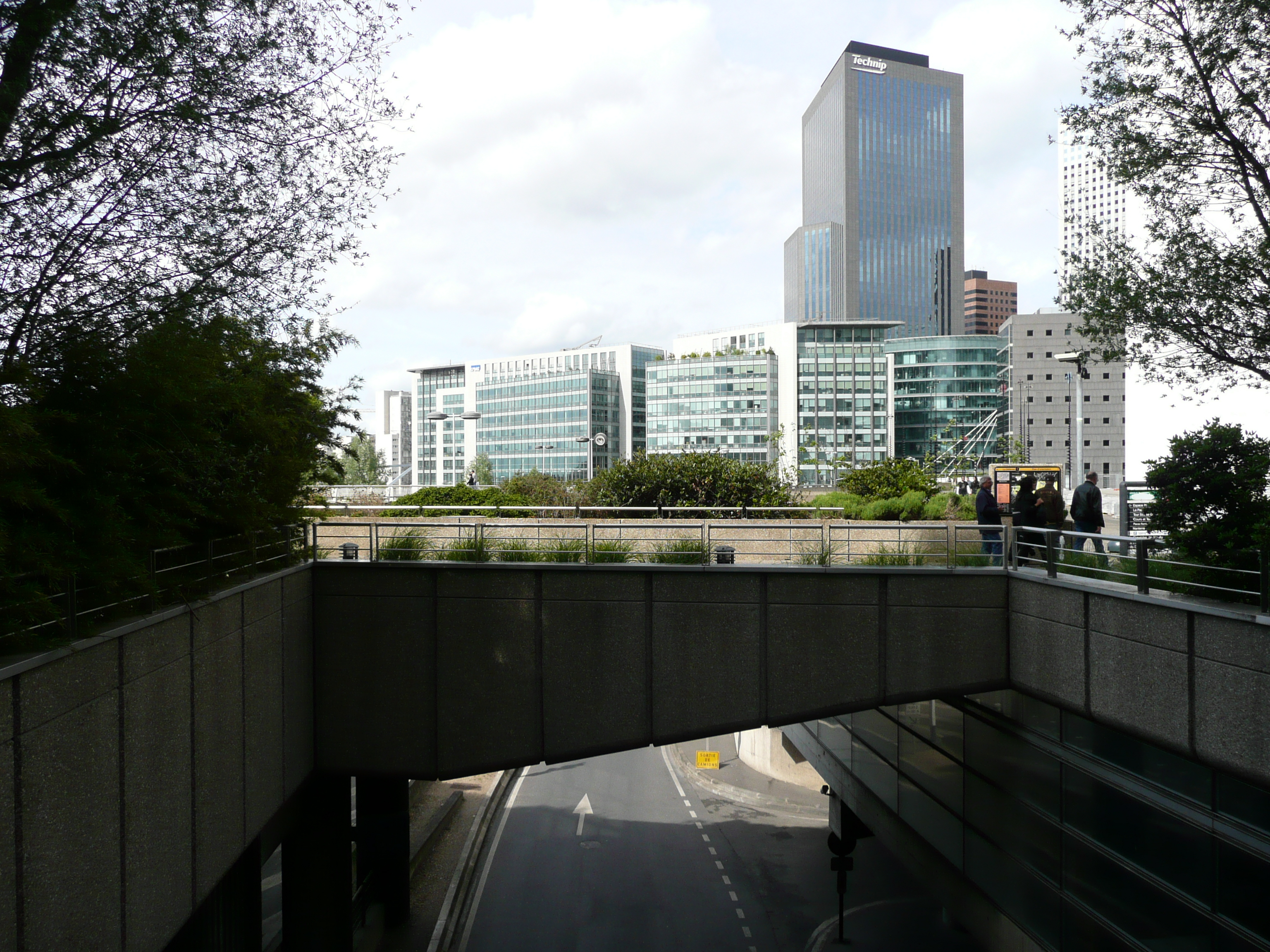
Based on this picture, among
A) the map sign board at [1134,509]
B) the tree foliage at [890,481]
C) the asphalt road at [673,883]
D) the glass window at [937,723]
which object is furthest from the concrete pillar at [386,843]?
the tree foliage at [890,481]

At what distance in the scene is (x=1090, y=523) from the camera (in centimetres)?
1302

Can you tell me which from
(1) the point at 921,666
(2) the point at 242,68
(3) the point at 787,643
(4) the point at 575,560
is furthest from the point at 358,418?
(1) the point at 921,666

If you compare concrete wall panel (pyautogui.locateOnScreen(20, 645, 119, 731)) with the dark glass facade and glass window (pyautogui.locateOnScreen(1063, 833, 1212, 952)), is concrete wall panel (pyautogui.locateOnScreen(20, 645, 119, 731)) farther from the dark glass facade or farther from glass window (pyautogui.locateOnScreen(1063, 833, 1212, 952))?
glass window (pyautogui.locateOnScreen(1063, 833, 1212, 952))

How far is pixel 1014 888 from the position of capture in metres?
14.2

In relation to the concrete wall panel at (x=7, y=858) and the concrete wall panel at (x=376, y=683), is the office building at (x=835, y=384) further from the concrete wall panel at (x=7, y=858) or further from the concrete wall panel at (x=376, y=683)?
the concrete wall panel at (x=7, y=858)

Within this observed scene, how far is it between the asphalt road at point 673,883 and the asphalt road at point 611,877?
1.9 inches

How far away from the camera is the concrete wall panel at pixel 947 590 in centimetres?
1323

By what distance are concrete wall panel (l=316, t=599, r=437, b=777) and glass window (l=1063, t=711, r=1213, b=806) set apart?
29.6ft

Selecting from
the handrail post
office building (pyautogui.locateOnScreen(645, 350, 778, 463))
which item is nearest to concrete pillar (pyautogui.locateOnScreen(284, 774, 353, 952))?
the handrail post

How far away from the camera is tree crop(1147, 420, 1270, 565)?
9.68 meters

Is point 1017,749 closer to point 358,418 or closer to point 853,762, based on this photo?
point 853,762

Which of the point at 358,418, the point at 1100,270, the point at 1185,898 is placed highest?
the point at 1100,270

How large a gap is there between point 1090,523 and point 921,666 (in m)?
3.16

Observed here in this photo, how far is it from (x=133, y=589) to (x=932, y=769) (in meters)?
13.9
